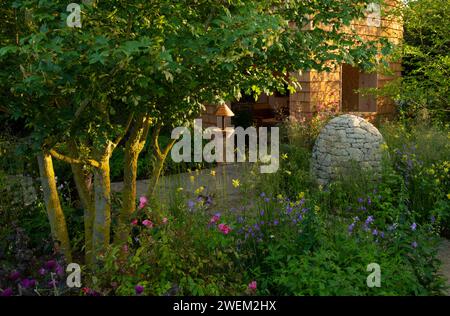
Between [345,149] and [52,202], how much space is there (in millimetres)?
4712

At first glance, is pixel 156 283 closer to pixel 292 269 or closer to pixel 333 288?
pixel 292 269

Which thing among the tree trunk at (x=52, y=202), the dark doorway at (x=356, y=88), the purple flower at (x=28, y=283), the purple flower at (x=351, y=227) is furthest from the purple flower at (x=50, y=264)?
the dark doorway at (x=356, y=88)

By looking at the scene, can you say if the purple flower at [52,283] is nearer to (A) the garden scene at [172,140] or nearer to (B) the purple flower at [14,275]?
(A) the garden scene at [172,140]

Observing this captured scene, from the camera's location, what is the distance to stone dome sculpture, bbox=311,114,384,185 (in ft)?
25.9

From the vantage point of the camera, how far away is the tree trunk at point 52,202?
4773 mm

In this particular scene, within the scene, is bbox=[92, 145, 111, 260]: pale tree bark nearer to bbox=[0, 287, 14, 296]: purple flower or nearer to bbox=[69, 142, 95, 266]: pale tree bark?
bbox=[69, 142, 95, 266]: pale tree bark

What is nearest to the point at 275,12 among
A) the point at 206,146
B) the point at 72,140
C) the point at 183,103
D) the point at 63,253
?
the point at 183,103

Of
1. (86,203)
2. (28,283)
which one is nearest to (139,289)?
(28,283)

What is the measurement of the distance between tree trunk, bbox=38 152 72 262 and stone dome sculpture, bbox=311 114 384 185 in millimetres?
4276

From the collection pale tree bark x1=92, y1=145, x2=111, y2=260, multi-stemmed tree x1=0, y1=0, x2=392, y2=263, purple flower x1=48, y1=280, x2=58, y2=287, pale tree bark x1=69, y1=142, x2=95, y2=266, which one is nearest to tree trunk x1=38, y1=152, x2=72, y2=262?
multi-stemmed tree x1=0, y1=0, x2=392, y2=263

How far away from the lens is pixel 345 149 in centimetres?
800

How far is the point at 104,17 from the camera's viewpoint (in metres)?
3.70

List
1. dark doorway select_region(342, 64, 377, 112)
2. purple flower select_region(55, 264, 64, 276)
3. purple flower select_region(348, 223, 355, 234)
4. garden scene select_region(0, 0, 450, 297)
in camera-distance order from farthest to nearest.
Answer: dark doorway select_region(342, 64, 377, 112) → purple flower select_region(348, 223, 355, 234) → purple flower select_region(55, 264, 64, 276) → garden scene select_region(0, 0, 450, 297)
